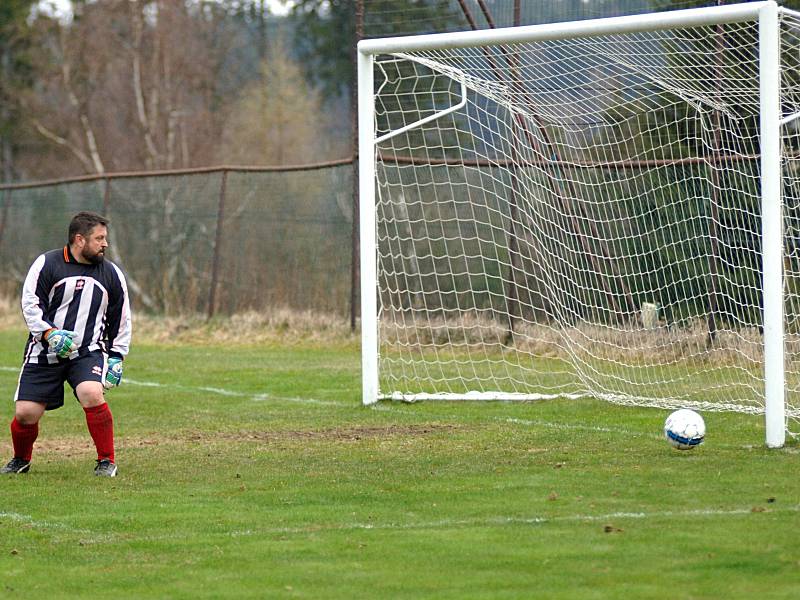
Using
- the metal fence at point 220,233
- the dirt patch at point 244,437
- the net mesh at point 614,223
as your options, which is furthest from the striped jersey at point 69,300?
the metal fence at point 220,233

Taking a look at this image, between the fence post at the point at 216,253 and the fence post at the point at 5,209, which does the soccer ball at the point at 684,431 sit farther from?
the fence post at the point at 5,209

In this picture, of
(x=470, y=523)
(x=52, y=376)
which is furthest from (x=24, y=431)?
(x=470, y=523)

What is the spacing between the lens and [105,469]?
859 cm

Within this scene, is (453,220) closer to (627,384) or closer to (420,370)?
(420,370)

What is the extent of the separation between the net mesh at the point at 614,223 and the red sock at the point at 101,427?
4215 millimetres

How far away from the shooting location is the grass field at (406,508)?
557 centimetres

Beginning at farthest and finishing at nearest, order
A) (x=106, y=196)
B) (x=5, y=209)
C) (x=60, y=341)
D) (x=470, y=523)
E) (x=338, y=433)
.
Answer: (x=5, y=209), (x=106, y=196), (x=338, y=433), (x=60, y=341), (x=470, y=523)

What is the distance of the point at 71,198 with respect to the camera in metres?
26.2

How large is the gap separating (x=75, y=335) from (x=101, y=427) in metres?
0.62

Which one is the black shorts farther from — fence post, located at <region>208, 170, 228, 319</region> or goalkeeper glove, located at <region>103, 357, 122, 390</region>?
fence post, located at <region>208, 170, 228, 319</region>

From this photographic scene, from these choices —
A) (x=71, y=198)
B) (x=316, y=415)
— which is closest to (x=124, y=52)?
(x=71, y=198)

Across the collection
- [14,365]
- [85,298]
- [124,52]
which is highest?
[124,52]

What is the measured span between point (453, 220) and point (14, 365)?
238 inches

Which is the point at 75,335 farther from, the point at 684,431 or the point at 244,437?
the point at 684,431
